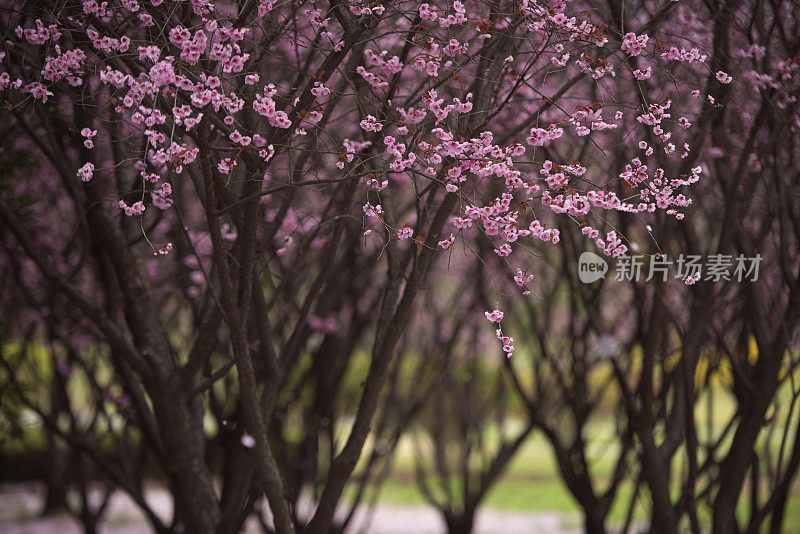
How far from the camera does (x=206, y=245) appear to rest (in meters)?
6.08

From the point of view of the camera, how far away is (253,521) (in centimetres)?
1001

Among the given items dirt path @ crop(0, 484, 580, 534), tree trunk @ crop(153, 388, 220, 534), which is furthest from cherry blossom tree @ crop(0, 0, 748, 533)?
dirt path @ crop(0, 484, 580, 534)

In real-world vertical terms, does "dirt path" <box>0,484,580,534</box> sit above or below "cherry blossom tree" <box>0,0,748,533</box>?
below

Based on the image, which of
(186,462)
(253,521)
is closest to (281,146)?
(186,462)

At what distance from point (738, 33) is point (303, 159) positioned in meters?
2.72

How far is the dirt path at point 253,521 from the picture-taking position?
33.6 ft

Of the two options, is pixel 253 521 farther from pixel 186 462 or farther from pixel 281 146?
pixel 281 146

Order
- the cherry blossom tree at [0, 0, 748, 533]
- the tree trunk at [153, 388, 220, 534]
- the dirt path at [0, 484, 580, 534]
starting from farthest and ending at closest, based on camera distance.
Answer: the dirt path at [0, 484, 580, 534], the tree trunk at [153, 388, 220, 534], the cherry blossom tree at [0, 0, 748, 533]

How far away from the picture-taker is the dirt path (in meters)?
10.2

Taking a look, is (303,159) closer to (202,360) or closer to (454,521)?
(202,360)

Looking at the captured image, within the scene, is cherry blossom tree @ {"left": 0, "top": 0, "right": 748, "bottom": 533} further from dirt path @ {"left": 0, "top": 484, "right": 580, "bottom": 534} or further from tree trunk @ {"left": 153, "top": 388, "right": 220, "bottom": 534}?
dirt path @ {"left": 0, "top": 484, "right": 580, "bottom": 534}

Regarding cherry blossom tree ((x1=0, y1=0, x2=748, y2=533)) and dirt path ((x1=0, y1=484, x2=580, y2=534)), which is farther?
dirt path ((x1=0, y1=484, x2=580, y2=534))

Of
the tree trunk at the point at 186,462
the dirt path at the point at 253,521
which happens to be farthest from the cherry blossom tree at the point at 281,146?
the dirt path at the point at 253,521

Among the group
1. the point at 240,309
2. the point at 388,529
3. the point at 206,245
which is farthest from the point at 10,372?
the point at 388,529
